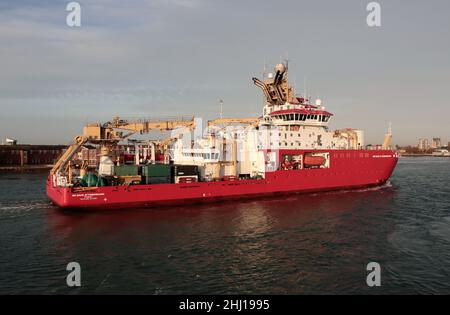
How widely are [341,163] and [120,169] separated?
2236cm

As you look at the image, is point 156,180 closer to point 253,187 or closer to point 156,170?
point 156,170

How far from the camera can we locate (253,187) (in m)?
30.6

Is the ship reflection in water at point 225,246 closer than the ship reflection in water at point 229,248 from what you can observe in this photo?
No

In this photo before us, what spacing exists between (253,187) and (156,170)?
8.96 metres

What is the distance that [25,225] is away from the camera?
21.4 meters

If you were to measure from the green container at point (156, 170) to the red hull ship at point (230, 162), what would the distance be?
8 cm

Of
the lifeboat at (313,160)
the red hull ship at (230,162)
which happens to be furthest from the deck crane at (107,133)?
the lifeboat at (313,160)

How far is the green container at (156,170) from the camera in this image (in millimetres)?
27097

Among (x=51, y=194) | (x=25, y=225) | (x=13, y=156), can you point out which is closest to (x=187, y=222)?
(x=25, y=225)

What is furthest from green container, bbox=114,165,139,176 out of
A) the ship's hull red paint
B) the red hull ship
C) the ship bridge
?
the ship bridge

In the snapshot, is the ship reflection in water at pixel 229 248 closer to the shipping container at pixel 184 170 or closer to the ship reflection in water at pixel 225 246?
the ship reflection in water at pixel 225 246
